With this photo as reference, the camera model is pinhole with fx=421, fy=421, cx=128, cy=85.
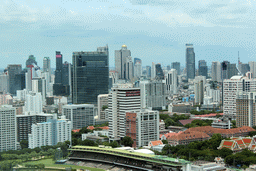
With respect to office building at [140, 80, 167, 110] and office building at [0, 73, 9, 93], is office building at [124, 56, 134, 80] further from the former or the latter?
office building at [140, 80, 167, 110]

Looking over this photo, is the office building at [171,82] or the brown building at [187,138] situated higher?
the office building at [171,82]

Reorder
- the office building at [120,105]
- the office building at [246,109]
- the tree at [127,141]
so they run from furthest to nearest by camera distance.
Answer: the office building at [246,109] < the office building at [120,105] < the tree at [127,141]

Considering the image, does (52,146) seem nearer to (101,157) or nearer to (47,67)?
(101,157)

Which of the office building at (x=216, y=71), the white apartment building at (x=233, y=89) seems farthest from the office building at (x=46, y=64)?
the white apartment building at (x=233, y=89)

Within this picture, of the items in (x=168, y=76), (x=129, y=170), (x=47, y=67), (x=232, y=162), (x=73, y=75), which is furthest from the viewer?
(x=47, y=67)

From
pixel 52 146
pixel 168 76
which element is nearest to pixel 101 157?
pixel 52 146

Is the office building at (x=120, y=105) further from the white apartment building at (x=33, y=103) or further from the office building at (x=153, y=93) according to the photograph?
the office building at (x=153, y=93)
